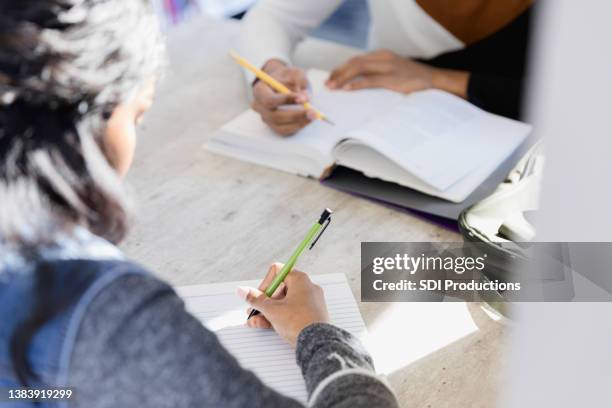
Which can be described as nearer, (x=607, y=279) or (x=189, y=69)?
(x=607, y=279)

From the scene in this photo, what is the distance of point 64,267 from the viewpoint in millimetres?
575

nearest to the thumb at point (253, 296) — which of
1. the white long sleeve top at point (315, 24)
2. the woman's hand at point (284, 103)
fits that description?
the woman's hand at point (284, 103)

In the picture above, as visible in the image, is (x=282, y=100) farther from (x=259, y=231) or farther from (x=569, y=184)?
(x=569, y=184)

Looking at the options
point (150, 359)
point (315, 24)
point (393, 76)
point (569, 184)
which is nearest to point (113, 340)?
point (150, 359)

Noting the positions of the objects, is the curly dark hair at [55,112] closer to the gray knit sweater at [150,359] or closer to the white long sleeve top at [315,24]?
the gray knit sweater at [150,359]

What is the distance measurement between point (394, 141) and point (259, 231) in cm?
26

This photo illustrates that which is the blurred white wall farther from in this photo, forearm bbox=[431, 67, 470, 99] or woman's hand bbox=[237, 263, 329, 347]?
forearm bbox=[431, 67, 470, 99]

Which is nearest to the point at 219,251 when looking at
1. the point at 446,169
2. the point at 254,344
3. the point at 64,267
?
the point at 254,344

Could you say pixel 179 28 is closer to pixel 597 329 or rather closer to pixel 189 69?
pixel 189 69

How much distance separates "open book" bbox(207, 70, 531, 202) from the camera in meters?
1.12

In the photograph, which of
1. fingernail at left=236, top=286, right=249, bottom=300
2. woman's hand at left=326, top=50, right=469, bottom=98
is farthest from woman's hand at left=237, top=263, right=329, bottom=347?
woman's hand at left=326, top=50, right=469, bottom=98

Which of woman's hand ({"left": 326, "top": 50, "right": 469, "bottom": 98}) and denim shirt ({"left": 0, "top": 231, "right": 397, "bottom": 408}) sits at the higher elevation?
denim shirt ({"left": 0, "top": 231, "right": 397, "bottom": 408})

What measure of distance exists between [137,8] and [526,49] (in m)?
1.14

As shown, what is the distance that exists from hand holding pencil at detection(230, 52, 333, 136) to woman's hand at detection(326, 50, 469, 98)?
0.25ft
